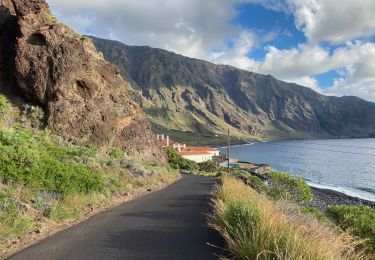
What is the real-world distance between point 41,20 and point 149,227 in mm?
26606

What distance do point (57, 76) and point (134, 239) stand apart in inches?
904

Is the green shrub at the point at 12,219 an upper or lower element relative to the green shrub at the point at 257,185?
upper

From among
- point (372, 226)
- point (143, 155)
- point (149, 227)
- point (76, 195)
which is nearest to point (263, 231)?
point (149, 227)

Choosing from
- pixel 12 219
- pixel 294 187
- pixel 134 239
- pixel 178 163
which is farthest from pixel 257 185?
pixel 12 219

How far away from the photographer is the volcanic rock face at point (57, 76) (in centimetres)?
2895

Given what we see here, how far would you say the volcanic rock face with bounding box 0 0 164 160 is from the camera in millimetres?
28953

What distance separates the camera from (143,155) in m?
39.8

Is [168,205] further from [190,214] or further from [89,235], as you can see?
[89,235]

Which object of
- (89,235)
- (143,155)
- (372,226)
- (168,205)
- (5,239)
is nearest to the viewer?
(5,239)

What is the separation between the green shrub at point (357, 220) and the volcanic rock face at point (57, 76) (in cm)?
1865

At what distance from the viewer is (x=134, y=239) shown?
369 inches

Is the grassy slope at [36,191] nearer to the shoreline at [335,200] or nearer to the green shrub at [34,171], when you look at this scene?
the green shrub at [34,171]

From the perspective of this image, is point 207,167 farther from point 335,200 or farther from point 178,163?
point 335,200

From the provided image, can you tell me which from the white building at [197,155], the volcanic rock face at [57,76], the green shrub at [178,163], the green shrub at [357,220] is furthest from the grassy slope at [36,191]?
the white building at [197,155]
